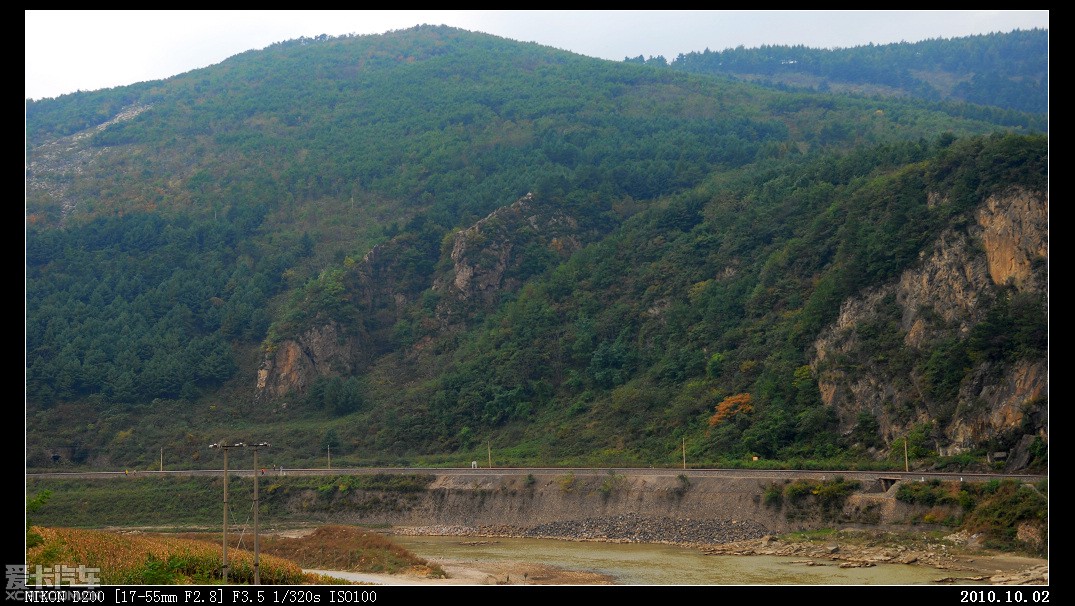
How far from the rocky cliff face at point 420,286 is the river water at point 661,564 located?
42338 mm

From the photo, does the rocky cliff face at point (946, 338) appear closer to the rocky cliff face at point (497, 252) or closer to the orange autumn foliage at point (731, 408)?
the orange autumn foliage at point (731, 408)

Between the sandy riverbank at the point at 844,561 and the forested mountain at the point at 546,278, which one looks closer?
the sandy riverbank at the point at 844,561

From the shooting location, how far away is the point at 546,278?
10225 centimetres

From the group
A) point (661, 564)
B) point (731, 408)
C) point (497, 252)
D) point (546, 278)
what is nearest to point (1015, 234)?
point (731, 408)

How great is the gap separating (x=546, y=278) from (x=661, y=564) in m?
58.1

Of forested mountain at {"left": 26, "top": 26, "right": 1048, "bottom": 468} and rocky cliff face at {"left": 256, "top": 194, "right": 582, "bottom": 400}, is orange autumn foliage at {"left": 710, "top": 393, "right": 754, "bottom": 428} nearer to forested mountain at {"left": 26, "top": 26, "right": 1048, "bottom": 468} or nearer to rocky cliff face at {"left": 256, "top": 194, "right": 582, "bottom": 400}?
forested mountain at {"left": 26, "top": 26, "right": 1048, "bottom": 468}

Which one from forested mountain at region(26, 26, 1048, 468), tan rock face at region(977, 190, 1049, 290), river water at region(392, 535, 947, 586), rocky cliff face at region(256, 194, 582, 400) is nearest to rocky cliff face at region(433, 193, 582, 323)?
rocky cliff face at region(256, 194, 582, 400)

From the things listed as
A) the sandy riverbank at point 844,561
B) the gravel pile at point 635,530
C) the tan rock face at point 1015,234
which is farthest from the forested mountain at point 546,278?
the sandy riverbank at point 844,561

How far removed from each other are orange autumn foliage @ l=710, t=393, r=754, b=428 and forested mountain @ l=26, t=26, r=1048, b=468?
9.9 inches

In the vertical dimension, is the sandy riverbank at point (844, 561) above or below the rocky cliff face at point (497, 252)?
below

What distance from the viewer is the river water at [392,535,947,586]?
39.5 metres

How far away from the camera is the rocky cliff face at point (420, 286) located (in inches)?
3903
